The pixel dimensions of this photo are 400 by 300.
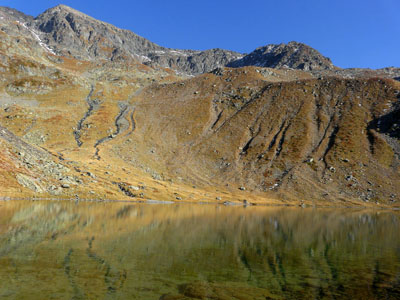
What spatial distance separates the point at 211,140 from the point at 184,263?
338 feet

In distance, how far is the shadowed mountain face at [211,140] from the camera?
8125cm

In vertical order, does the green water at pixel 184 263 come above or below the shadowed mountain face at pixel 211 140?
below

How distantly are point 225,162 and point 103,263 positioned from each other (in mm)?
93897

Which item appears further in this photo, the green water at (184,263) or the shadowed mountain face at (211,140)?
the shadowed mountain face at (211,140)

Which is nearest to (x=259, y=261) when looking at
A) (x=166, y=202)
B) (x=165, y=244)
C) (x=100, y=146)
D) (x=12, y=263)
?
(x=165, y=244)

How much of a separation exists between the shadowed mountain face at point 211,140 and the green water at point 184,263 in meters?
43.6

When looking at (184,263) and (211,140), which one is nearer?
(184,263)

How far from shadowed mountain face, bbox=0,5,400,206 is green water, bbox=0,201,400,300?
4358cm

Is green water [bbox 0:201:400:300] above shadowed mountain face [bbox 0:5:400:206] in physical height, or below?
below

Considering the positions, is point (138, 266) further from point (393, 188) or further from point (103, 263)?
point (393, 188)

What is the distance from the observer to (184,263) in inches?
800

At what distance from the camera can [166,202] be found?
75625 millimetres

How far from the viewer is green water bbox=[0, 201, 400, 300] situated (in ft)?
48.7

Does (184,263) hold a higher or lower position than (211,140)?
lower
